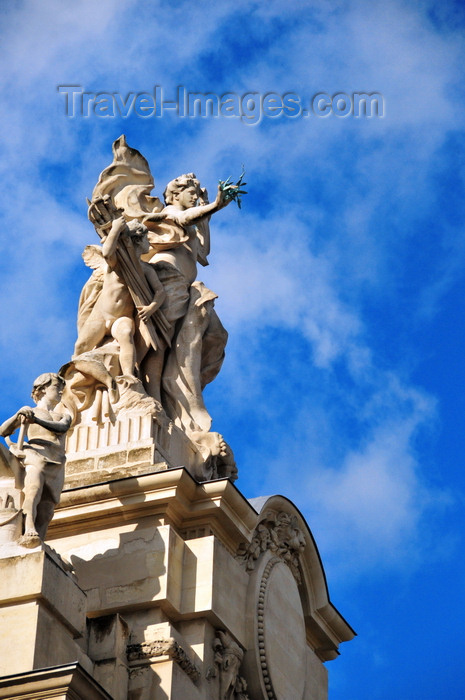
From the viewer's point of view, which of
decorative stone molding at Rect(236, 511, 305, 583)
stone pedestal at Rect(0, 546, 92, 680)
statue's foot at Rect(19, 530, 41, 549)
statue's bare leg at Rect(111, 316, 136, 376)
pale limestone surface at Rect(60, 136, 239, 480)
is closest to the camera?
stone pedestal at Rect(0, 546, 92, 680)

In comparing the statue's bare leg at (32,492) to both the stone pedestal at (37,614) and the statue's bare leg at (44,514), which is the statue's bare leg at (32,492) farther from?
the stone pedestal at (37,614)

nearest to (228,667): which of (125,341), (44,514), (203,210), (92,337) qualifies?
(44,514)

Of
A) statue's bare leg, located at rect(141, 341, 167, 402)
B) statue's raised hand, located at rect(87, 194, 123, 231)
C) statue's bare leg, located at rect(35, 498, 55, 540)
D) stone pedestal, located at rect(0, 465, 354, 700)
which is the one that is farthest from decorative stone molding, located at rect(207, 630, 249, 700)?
statue's raised hand, located at rect(87, 194, 123, 231)

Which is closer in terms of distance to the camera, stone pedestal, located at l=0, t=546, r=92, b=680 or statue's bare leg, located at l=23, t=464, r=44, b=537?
stone pedestal, located at l=0, t=546, r=92, b=680

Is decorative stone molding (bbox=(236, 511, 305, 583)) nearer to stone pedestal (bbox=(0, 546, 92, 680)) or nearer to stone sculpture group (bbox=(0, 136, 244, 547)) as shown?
stone sculpture group (bbox=(0, 136, 244, 547))

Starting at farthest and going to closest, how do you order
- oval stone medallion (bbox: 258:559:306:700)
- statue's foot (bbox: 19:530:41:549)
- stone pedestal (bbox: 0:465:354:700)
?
1. oval stone medallion (bbox: 258:559:306:700)
2. stone pedestal (bbox: 0:465:354:700)
3. statue's foot (bbox: 19:530:41:549)

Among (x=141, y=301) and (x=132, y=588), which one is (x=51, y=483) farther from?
(x=141, y=301)

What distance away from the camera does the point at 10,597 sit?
56.0ft

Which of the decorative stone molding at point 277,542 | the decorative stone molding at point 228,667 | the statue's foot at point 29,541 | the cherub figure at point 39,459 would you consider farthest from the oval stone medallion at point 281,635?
the statue's foot at point 29,541

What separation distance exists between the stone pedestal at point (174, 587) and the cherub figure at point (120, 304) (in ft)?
6.76

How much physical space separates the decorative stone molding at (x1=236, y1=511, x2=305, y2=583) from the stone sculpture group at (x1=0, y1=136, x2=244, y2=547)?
84cm

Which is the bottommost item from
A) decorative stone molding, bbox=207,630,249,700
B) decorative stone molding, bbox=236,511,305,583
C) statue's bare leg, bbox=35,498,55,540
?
decorative stone molding, bbox=207,630,249,700

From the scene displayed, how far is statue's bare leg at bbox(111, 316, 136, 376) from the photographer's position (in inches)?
846

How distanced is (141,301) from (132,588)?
4.31 metres
